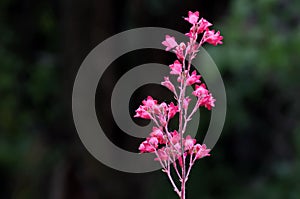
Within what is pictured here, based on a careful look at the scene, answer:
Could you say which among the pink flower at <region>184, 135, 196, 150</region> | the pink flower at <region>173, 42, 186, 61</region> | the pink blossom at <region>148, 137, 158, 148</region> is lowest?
the pink flower at <region>184, 135, 196, 150</region>

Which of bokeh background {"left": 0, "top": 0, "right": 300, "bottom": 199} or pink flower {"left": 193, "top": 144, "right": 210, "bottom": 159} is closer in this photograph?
pink flower {"left": 193, "top": 144, "right": 210, "bottom": 159}

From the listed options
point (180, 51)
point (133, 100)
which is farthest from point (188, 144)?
point (133, 100)

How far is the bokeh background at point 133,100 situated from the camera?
16.5ft

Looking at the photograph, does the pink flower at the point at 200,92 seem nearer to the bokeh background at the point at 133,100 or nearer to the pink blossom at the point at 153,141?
the pink blossom at the point at 153,141

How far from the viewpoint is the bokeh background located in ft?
16.5

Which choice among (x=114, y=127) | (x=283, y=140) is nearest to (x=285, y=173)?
(x=283, y=140)

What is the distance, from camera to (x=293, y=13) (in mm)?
6301

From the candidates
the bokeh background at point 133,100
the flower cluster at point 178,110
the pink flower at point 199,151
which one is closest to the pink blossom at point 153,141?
the flower cluster at point 178,110

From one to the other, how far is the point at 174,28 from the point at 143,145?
11.0ft

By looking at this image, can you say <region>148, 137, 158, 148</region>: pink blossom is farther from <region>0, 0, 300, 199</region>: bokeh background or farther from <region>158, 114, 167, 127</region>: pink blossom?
<region>0, 0, 300, 199</region>: bokeh background

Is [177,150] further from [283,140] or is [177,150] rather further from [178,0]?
[283,140]


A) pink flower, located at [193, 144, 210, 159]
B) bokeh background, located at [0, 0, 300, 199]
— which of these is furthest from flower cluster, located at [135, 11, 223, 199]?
bokeh background, located at [0, 0, 300, 199]

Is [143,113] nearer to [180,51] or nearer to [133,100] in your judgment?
[180,51]

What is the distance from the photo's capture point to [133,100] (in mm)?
5012
